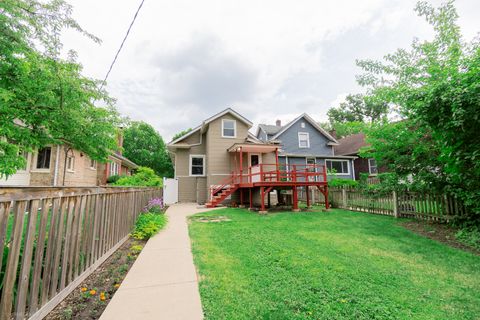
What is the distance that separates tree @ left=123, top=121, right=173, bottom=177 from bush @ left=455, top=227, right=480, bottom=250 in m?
38.1

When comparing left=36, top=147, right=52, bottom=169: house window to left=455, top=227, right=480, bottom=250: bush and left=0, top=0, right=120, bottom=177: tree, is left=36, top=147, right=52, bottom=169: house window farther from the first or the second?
left=455, top=227, right=480, bottom=250: bush

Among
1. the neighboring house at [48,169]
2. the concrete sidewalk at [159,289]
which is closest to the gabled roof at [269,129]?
the neighboring house at [48,169]

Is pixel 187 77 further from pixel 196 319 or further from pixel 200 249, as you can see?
pixel 196 319

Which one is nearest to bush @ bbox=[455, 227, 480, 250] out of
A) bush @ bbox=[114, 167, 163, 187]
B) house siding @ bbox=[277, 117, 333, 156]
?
bush @ bbox=[114, 167, 163, 187]

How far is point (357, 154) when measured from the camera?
21469 mm

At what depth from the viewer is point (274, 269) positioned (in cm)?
344

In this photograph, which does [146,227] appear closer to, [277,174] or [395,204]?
[277,174]

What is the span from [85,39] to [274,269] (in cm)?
710

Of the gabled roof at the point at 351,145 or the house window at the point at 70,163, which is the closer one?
the house window at the point at 70,163

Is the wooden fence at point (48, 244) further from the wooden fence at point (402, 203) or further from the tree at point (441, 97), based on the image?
the wooden fence at point (402, 203)

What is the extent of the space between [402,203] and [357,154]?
14518 millimetres

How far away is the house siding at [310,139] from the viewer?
786 inches

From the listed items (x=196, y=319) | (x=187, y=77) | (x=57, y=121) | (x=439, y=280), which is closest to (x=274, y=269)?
(x=196, y=319)

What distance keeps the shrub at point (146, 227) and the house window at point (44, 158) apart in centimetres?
894
